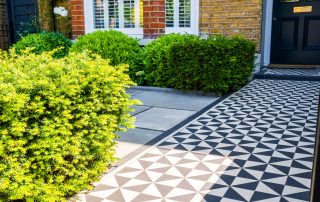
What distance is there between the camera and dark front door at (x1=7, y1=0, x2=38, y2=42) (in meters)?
12.6

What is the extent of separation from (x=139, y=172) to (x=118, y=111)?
696mm

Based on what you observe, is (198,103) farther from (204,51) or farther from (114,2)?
(114,2)

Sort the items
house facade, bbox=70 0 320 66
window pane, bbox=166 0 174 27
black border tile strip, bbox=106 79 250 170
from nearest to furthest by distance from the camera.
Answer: black border tile strip, bbox=106 79 250 170, house facade, bbox=70 0 320 66, window pane, bbox=166 0 174 27

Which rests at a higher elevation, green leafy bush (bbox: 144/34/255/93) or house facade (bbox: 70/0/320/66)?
house facade (bbox: 70/0/320/66)

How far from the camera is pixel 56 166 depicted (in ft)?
9.39

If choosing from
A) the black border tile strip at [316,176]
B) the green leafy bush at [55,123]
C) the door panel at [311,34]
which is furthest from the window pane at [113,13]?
the black border tile strip at [316,176]

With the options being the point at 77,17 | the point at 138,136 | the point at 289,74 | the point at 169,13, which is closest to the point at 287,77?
the point at 289,74

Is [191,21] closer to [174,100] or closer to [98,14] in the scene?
[98,14]

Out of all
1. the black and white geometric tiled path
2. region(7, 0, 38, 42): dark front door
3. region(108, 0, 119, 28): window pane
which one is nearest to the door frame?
the black and white geometric tiled path

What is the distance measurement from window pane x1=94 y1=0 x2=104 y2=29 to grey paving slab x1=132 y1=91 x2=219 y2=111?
3.67m

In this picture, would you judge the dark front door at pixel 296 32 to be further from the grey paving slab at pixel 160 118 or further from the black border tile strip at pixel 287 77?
the grey paving slab at pixel 160 118

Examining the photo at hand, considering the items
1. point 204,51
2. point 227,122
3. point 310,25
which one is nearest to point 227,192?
point 227,122

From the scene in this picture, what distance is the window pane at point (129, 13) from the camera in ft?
33.2

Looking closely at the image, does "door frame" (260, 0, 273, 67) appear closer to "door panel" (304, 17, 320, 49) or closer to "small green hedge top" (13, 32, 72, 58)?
"door panel" (304, 17, 320, 49)
